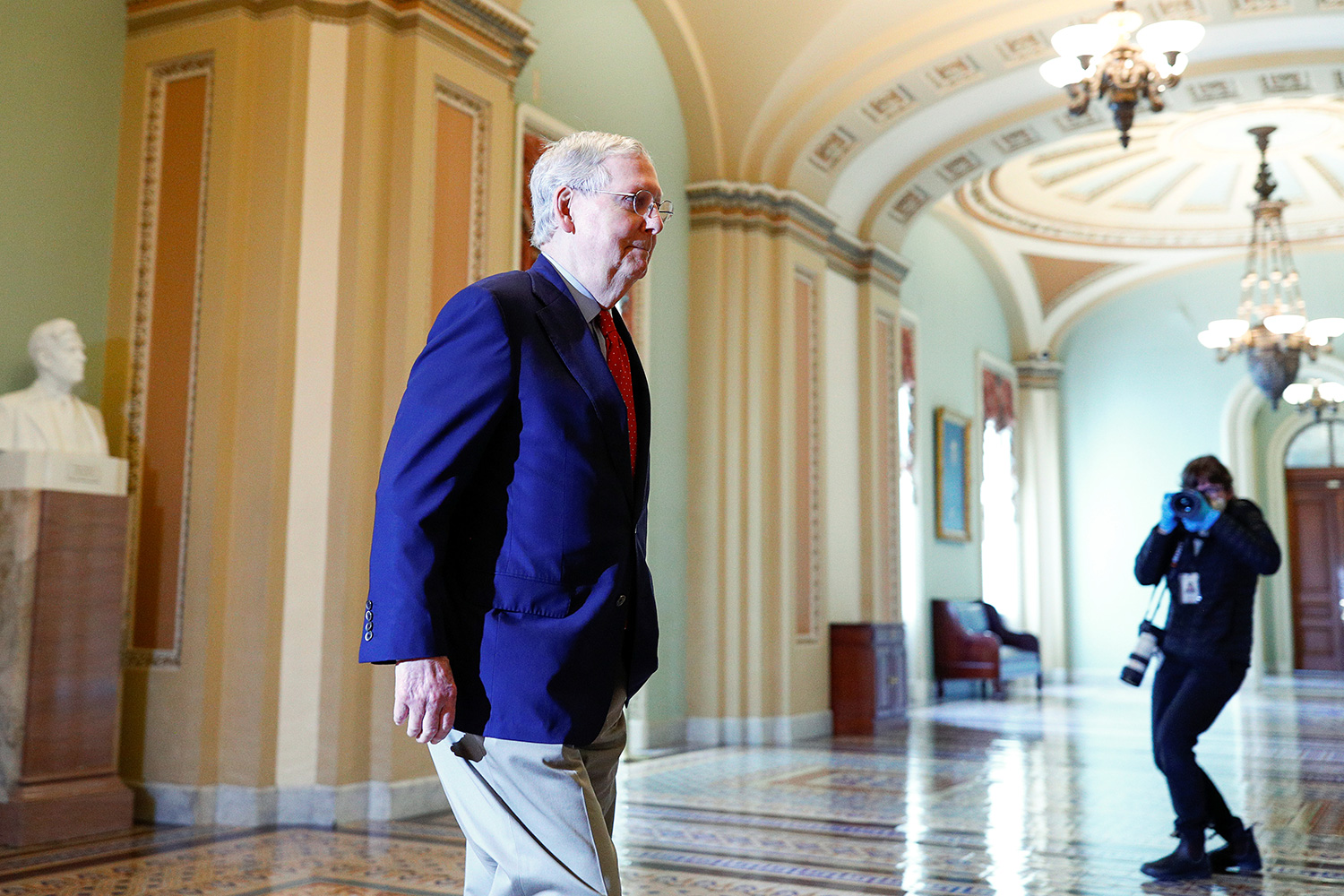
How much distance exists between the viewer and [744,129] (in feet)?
29.0

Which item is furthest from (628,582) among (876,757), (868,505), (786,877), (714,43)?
(868,505)

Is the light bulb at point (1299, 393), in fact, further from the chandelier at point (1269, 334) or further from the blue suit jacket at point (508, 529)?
the blue suit jacket at point (508, 529)

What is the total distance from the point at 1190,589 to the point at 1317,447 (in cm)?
1394

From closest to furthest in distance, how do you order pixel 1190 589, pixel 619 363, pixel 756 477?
1. pixel 619 363
2. pixel 1190 589
3. pixel 756 477

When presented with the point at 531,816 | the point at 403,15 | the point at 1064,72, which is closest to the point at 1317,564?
the point at 1064,72

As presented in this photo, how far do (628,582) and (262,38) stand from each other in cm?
461

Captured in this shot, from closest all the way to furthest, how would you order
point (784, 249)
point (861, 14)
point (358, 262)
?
point (358, 262), point (861, 14), point (784, 249)

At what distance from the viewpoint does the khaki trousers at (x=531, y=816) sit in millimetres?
1695

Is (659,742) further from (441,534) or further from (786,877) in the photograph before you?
(441,534)

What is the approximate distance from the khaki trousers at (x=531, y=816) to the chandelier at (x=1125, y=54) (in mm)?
5923

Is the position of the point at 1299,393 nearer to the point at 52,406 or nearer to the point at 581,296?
the point at 52,406

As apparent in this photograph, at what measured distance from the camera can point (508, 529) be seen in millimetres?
1751

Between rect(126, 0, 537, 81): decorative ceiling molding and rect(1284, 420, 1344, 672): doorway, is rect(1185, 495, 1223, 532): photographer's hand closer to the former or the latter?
rect(126, 0, 537, 81): decorative ceiling molding

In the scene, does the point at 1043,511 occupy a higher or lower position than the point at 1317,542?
higher
